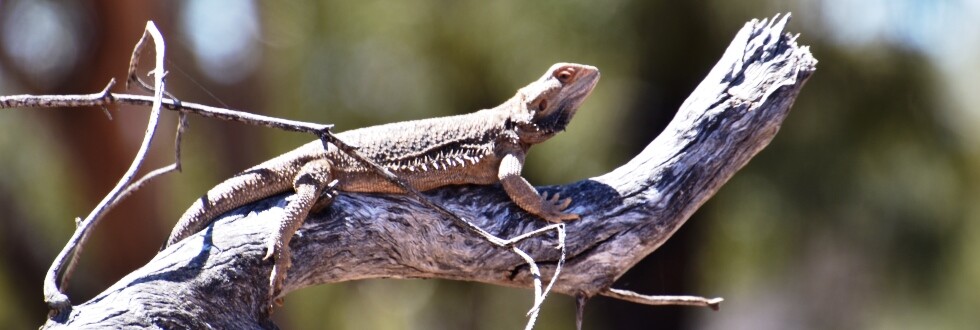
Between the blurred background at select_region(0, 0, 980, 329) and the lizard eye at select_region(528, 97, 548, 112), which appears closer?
the lizard eye at select_region(528, 97, 548, 112)

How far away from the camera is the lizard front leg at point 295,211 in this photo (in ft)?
8.92

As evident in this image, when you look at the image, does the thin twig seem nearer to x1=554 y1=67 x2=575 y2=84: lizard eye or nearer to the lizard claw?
x1=554 y1=67 x2=575 y2=84: lizard eye

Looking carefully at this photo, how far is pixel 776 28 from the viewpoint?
11.2ft

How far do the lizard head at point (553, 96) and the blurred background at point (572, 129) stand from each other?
3593 mm

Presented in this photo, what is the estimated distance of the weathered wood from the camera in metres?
2.61

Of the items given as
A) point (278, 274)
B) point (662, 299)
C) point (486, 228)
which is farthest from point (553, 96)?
point (278, 274)

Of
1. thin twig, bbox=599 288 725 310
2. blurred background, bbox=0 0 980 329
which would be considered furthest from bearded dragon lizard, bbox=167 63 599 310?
blurred background, bbox=0 0 980 329

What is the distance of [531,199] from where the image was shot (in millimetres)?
3135

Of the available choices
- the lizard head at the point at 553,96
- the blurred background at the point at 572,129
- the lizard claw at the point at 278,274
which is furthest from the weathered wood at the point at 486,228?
the blurred background at the point at 572,129

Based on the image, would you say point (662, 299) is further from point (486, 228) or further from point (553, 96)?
point (553, 96)

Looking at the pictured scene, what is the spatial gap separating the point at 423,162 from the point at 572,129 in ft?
13.5

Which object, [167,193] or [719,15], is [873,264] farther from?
[167,193]

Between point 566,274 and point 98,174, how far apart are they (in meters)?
4.51

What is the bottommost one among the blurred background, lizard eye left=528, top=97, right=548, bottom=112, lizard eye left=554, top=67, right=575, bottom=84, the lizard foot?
the lizard foot
